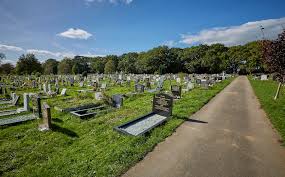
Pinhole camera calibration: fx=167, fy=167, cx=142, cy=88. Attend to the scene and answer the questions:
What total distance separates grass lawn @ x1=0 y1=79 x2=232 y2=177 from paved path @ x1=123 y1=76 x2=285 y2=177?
442 millimetres

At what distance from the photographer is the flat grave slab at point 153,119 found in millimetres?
6688

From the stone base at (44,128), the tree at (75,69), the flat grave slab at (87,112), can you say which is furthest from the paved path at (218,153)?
the tree at (75,69)

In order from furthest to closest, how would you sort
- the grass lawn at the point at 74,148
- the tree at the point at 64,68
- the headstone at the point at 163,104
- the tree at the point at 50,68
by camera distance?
the tree at the point at 50,68, the tree at the point at 64,68, the headstone at the point at 163,104, the grass lawn at the point at 74,148

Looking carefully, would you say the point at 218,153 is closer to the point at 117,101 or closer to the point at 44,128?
the point at 44,128

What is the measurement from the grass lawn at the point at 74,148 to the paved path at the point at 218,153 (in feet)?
1.45

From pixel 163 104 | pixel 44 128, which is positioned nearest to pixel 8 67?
pixel 44 128

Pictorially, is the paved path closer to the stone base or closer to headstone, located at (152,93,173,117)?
headstone, located at (152,93,173,117)

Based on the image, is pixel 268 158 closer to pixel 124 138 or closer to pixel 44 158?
pixel 124 138

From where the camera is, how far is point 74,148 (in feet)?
18.5

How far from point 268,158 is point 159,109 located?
4.88 metres

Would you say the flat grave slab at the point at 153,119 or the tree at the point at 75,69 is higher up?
the tree at the point at 75,69

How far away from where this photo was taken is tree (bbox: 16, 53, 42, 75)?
197ft

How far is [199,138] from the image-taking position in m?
6.01

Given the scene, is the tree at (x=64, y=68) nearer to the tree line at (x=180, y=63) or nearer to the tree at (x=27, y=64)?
the tree line at (x=180, y=63)
